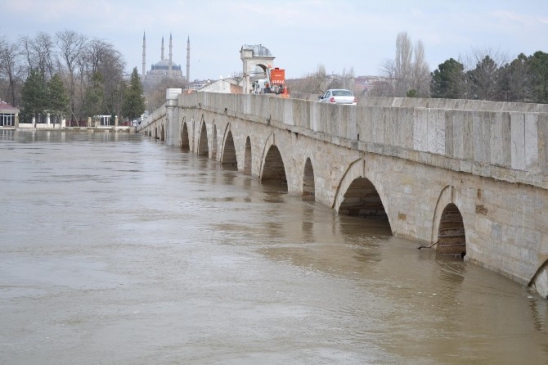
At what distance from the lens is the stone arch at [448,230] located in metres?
11.9

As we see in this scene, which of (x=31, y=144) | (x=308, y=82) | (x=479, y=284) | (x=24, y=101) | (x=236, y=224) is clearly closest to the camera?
(x=479, y=284)

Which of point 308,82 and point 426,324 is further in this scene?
point 308,82

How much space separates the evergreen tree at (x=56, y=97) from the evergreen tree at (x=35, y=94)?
323 millimetres

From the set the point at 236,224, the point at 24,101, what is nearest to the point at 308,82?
the point at 24,101

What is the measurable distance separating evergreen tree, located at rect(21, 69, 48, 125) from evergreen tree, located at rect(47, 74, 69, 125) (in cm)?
32

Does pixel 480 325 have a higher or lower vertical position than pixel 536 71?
lower

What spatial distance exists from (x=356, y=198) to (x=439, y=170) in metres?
4.12

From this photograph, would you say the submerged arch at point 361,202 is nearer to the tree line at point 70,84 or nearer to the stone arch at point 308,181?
the stone arch at point 308,181

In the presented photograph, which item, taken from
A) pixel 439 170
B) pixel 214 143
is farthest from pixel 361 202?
pixel 214 143

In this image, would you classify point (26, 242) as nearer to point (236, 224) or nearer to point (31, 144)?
point (236, 224)

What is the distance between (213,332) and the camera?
8945 millimetres

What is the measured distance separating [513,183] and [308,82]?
225 feet

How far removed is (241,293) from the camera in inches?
414

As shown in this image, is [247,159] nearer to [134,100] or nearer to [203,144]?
[203,144]
